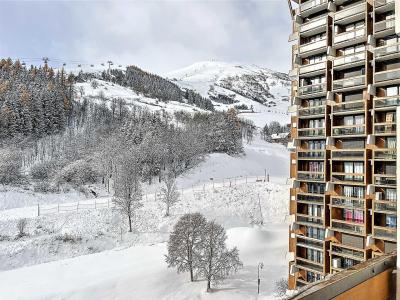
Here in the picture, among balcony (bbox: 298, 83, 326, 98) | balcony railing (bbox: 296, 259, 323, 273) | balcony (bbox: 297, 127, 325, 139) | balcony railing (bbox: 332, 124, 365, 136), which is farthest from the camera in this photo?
balcony railing (bbox: 296, 259, 323, 273)

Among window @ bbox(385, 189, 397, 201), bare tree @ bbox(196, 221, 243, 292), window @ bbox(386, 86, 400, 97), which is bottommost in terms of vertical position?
bare tree @ bbox(196, 221, 243, 292)

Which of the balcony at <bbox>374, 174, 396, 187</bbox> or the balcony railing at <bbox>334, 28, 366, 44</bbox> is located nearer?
the balcony at <bbox>374, 174, 396, 187</bbox>

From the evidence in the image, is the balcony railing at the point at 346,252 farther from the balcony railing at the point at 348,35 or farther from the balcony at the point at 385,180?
the balcony railing at the point at 348,35

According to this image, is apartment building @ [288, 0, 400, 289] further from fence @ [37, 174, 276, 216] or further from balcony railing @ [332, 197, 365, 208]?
fence @ [37, 174, 276, 216]

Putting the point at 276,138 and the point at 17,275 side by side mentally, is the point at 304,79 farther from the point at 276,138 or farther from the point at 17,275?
the point at 276,138

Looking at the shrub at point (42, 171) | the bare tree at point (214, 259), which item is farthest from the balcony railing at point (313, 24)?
the shrub at point (42, 171)

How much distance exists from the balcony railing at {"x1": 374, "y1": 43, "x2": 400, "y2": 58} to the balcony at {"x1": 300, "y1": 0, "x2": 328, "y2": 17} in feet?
16.2

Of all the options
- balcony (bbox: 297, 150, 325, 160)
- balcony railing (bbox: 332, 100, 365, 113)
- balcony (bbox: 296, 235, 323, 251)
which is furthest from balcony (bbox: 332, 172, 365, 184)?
balcony (bbox: 296, 235, 323, 251)

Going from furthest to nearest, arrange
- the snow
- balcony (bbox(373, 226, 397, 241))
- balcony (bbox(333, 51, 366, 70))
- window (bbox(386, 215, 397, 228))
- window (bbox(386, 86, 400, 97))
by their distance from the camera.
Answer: the snow, balcony (bbox(333, 51, 366, 70)), window (bbox(386, 86, 400, 97)), window (bbox(386, 215, 397, 228)), balcony (bbox(373, 226, 397, 241))

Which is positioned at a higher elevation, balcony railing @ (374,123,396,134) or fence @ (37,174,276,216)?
balcony railing @ (374,123,396,134)

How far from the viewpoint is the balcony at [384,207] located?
17.2 metres

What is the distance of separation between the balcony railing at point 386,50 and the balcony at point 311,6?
495 cm

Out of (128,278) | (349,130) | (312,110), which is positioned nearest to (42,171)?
(128,278)

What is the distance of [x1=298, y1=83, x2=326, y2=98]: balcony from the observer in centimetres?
2070
